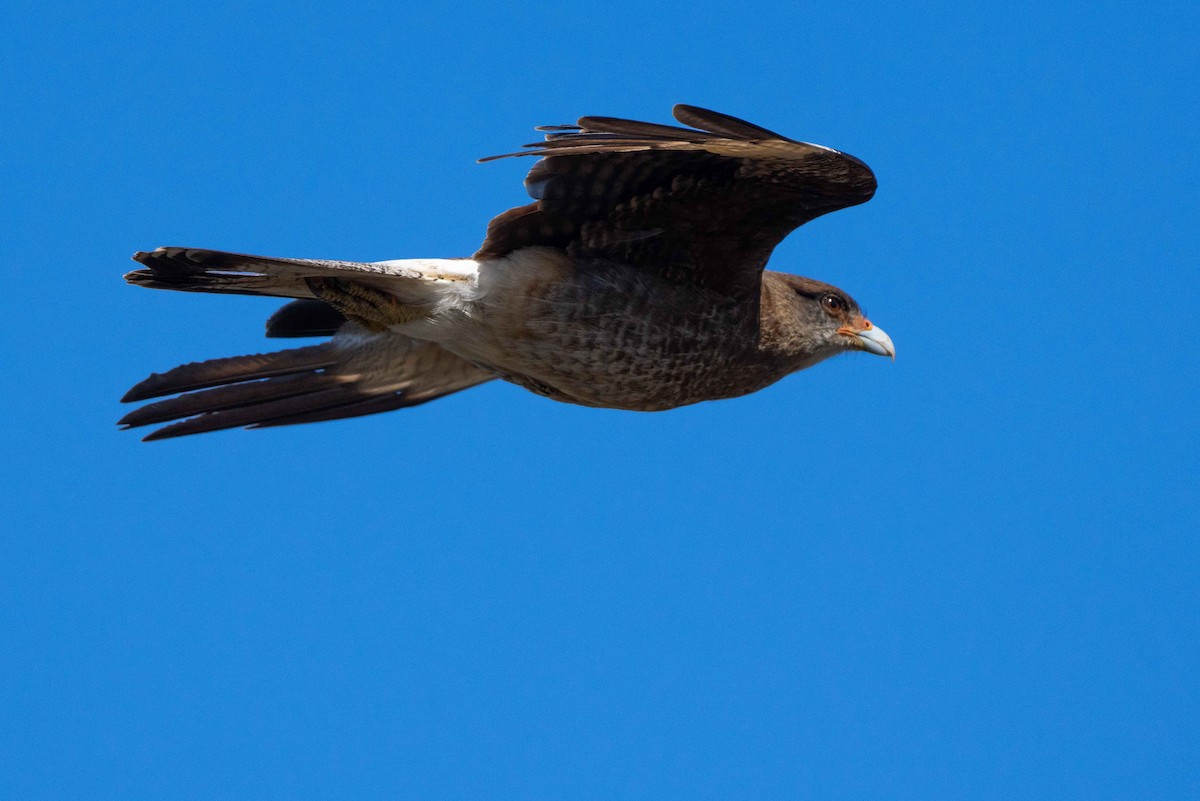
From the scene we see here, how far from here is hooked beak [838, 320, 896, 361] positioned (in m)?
7.49

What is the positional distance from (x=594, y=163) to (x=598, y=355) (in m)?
0.88

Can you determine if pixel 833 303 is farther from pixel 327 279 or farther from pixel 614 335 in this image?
pixel 327 279

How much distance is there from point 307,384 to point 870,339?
8.70ft

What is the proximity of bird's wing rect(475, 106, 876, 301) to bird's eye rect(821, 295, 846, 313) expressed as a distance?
2.27 ft

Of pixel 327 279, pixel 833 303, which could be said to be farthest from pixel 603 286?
pixel 833 303

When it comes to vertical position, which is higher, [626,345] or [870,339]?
[870,339]

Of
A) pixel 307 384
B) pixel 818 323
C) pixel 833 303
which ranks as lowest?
pixel 307 384

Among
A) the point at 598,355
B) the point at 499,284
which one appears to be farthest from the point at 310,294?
the point at 598,355

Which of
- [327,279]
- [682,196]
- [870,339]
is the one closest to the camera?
[682,196]

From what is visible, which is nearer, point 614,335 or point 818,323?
point 614,335

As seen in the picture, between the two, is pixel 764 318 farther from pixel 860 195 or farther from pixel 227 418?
pixel 227 418

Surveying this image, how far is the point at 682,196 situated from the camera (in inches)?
245

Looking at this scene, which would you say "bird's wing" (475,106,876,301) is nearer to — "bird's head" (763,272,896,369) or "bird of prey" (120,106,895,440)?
"bird of prey" (120,106,895,440)

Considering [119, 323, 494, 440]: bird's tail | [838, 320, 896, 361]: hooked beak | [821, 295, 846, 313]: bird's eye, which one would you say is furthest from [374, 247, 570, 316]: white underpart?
[838, 320, 896, 361]: hooked beak
